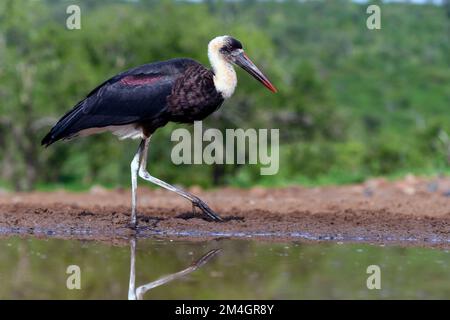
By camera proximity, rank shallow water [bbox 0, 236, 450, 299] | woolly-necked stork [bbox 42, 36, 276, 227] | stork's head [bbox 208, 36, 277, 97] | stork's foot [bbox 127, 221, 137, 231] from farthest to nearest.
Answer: stork's head [bbox 208, 36, 277, 97], woolly-necked stork [bbox 42, 36, 276, 227], stork's foot [bbox 127, 221, 137, 231], shallow water [bbox 0, 236, 450, 299]

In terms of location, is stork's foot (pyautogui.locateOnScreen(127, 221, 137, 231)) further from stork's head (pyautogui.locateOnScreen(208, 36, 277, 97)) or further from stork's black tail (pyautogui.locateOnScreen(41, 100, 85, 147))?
stork's head (pyautogui.locateOnScreen(208, 36, 277, 97))

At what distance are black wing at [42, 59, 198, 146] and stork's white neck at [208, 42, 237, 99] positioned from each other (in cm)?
26

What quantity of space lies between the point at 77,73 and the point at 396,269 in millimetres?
16876

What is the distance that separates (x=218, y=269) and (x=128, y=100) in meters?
2.69

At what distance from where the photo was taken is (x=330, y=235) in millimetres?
8312

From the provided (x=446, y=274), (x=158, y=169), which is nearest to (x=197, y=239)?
(x=446, y=274)

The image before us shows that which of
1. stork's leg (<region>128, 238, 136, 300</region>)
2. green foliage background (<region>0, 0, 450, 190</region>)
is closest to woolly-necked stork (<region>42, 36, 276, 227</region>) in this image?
stork's leg (<region>128, 238, 136, 300</region>)

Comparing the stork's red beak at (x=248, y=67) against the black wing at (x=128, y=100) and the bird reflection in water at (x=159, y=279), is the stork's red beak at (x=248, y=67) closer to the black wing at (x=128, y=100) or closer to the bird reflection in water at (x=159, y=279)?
the black wing at (x=128, y=100)

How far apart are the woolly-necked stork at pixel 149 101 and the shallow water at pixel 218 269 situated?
1.20 m

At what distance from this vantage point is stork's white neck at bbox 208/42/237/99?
8742 millimetres

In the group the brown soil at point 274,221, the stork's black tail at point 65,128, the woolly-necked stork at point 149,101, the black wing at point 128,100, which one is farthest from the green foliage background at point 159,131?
the stork's black tail at point 65,128

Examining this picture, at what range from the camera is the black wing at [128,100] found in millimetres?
8617

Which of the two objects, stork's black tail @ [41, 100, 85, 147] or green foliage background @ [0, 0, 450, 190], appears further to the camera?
green foliage background @ [0, 0, 450, 190]
